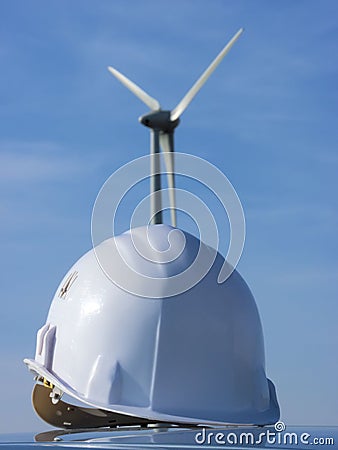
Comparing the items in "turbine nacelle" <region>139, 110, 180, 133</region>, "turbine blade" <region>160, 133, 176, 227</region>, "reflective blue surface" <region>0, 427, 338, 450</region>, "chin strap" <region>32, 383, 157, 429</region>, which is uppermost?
"turbine nacelle" <region>139, 110, 180, 133</region>

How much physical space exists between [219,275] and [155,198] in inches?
249

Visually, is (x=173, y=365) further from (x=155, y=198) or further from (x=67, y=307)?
(x=155, y=198)

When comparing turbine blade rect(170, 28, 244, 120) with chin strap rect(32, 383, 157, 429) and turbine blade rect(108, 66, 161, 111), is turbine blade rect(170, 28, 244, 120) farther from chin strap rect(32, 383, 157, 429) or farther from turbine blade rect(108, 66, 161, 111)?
chin strap rect(32, 383, 157, 429)

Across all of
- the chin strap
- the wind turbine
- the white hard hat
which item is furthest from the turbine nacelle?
the chin strap

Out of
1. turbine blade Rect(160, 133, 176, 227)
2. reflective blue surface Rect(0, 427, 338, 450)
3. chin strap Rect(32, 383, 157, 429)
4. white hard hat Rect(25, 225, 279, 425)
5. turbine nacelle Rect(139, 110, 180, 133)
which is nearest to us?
reflective blue surface Rect(0, 427, 338, 450)

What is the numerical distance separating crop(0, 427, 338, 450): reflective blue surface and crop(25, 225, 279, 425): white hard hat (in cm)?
81

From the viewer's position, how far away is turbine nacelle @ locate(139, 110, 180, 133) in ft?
117

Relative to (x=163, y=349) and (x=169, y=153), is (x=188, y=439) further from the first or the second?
(x=169, y=153)

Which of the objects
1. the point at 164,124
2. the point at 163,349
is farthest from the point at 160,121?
the point at 163,349

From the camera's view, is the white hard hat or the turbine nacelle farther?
the turbine nacelle

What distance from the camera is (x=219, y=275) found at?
93.9 feet

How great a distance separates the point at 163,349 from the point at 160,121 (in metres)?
12.2

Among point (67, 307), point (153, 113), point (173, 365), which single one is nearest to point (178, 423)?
point (173, 365)

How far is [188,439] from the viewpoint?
2342 centimetres
